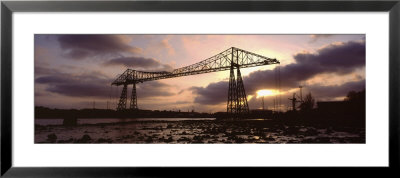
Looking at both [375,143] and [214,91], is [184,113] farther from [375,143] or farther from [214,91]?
[375,143]

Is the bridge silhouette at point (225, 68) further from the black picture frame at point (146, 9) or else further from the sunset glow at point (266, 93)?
the black picture frame at point (146, 9)

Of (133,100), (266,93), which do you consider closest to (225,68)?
(266,93)

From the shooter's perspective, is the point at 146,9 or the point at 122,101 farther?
the point at 122,101

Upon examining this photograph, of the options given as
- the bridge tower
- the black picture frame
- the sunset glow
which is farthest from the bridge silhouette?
the black picture frame

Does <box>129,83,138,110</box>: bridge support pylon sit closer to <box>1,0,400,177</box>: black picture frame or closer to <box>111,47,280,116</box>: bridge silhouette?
<box>111,47,280,116</box>: bridge silhouette

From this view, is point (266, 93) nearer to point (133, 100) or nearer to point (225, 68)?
point (225, 68)
